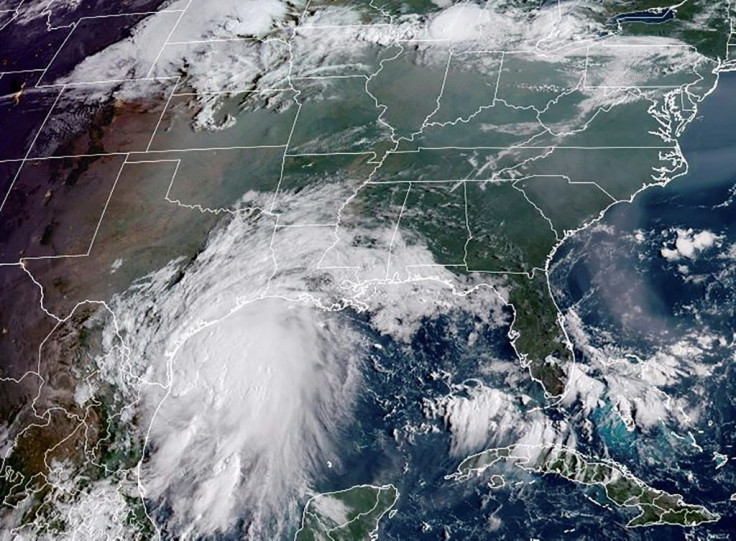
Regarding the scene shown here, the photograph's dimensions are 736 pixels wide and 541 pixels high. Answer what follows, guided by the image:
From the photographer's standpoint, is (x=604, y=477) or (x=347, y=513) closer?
(x=604, y=477)

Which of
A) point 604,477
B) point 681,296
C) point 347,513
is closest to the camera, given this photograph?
point 604,477

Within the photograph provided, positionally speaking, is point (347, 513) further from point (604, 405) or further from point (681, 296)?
point (681, 296)

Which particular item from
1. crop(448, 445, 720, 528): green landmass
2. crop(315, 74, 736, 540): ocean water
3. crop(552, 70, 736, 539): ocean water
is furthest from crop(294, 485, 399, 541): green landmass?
crop(552, 70, 736, 539): ocean water

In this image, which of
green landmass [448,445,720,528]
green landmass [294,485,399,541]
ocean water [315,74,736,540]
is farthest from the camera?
green landmass [294,485,399,541]

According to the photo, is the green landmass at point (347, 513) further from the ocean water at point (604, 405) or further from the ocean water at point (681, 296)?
the ocean water at point (681, 296)

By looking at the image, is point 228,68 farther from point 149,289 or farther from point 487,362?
point 487,362

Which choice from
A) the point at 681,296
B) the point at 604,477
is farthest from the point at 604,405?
the point at 681,296

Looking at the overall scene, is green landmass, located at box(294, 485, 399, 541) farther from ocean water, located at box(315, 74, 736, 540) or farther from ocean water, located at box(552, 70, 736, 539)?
ocean water, located at box(552, 70, 736, 539)

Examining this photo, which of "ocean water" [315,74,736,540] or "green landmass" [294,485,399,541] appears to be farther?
"green landmass" [294,485,399,541]
